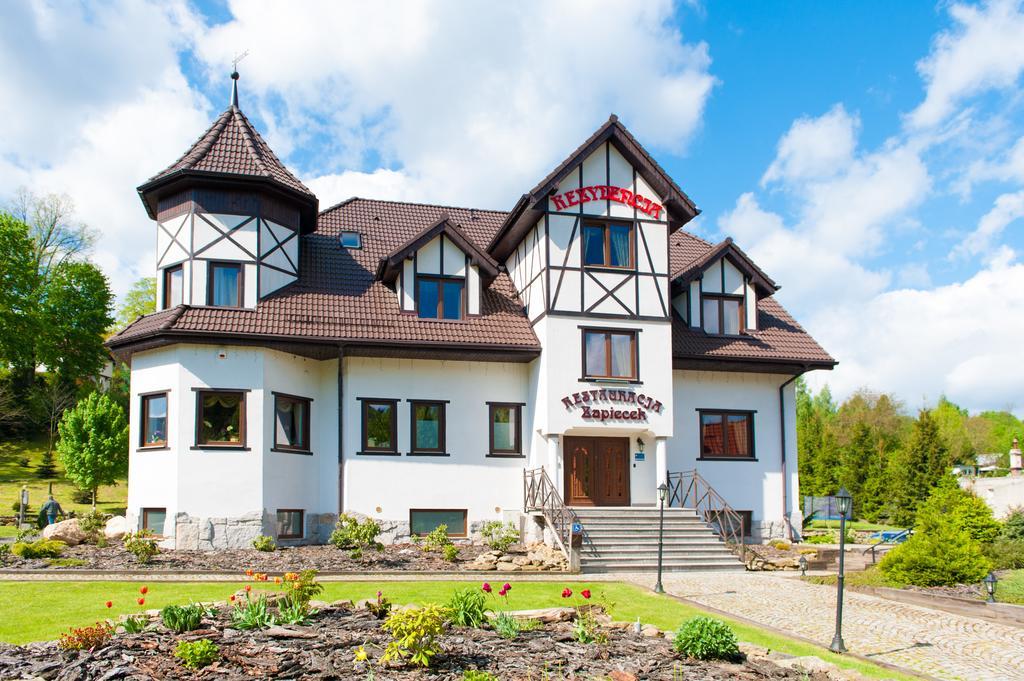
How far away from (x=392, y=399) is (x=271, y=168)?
6.54 m

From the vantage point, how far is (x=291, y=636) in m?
8.87

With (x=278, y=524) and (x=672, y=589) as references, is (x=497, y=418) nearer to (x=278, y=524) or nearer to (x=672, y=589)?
(x=278, y=524)

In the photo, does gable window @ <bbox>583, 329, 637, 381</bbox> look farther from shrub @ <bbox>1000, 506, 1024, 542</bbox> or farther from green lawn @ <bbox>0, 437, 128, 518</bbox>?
green lawn @ <bbox>0, 437, 128, 518</bbox>

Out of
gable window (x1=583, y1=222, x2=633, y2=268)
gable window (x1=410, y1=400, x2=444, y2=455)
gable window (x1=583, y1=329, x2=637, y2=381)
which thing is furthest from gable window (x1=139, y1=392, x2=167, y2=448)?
gable window (x1=583, y1=222, x2=633, y2=268)

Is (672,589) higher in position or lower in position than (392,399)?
lower

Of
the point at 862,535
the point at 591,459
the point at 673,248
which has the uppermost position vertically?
the point at 673,248

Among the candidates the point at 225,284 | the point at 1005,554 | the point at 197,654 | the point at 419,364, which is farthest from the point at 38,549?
the point at 1005,554

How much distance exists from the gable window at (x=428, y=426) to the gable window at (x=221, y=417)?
4.18 m

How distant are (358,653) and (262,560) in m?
10.7

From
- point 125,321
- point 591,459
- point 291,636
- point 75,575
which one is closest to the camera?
point 291,636

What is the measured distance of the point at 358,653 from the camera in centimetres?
789

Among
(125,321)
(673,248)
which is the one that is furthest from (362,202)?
(125,321)

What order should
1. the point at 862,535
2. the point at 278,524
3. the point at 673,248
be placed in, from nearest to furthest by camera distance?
the point at 278,524, the point at 673,248, the point at 862,535

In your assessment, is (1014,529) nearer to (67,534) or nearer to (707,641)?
(707,641)
